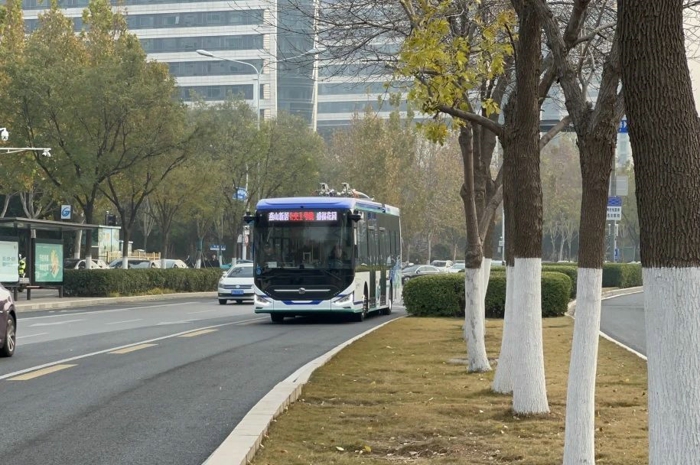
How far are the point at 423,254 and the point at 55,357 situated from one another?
88.0 meters

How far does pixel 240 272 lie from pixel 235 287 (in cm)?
153

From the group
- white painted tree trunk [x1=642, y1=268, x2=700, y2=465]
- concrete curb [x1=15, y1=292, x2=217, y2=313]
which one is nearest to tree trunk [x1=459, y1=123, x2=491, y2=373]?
white painted tree trunk [x1=642, y1=268, x2=700, y2=465]

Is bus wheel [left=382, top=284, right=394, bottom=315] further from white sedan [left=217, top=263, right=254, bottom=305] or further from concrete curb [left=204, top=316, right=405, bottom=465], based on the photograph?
concrete curb [left=204, top=316, right=405, bottom=465]

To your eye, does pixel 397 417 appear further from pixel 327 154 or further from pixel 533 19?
pixel 327 154

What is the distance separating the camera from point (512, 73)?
20.0 m

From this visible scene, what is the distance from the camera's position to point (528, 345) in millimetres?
11359

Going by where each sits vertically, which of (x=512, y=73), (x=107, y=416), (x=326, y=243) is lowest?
(x=107, y=416)

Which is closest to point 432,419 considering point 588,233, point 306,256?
point 588,233

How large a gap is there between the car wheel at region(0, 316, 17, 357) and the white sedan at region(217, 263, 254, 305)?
26730mm

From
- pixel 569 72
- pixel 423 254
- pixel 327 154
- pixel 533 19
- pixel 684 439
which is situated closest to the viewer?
pixel 684 439

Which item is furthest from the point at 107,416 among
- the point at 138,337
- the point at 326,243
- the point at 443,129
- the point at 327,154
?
the point at 327,154

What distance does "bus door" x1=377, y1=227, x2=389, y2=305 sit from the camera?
3469cm

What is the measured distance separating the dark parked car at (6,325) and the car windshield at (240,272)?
2787 centimetres

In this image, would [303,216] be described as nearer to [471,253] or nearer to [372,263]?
[372,263]
